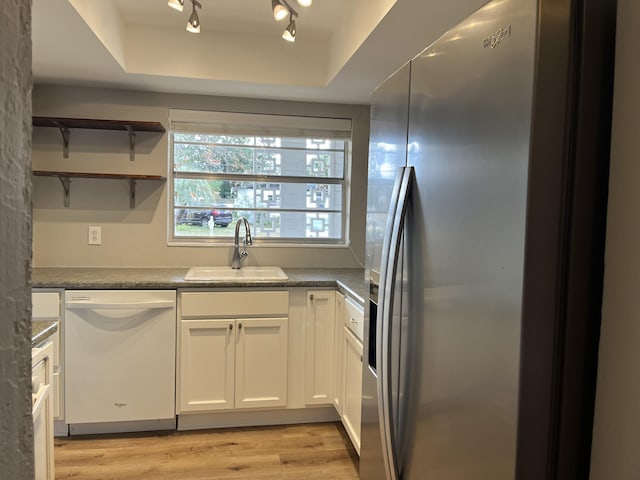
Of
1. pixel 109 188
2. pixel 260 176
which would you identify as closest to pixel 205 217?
pixel 260 176

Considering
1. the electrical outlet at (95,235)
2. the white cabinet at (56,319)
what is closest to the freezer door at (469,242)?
the white cabinet at (56,319)

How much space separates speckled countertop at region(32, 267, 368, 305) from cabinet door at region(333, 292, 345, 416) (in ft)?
0.34

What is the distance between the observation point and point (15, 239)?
43 cm

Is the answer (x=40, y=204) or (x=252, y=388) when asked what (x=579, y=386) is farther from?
(x=40, y=204)

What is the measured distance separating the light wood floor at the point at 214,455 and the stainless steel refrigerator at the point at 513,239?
1458 mm

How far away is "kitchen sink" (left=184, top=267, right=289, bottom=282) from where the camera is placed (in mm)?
2705

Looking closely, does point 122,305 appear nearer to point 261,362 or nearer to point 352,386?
point 261,362

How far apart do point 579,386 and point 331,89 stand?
2395 millimetres

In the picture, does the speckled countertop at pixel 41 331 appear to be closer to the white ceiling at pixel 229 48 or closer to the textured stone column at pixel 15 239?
the textured stone column at pixel 15 239

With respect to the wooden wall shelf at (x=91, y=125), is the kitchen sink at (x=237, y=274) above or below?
below

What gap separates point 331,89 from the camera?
9.37 ft

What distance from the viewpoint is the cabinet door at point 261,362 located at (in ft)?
8.79

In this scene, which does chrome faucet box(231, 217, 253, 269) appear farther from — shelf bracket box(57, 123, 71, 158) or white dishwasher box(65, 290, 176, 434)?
shelf bracket box(57, 123, 71, 158)

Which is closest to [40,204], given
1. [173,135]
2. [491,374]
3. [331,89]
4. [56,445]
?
[173,135]
